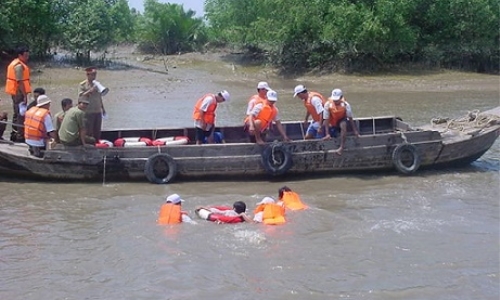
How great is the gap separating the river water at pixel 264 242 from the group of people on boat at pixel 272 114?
0.90 m

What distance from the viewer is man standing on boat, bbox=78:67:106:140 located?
43.2ft

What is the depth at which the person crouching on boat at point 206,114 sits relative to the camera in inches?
527

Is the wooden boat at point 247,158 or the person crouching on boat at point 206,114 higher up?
the person crouching on boat at point 206,114

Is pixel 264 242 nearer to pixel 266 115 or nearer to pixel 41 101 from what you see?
pixel 266 115

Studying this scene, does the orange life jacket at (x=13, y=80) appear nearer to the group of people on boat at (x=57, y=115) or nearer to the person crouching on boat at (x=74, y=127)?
the group of people on boat at (x=57, y=115)

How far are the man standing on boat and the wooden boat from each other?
69 cm

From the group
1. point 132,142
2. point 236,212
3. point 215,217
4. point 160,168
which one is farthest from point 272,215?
point 132,142

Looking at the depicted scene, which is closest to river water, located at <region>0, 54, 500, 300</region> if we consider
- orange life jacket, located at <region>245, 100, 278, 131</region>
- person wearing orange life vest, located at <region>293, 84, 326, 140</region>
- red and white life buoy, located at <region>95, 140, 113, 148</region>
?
red and white life buoy, located at <region>95, 140, 113, 148</region>

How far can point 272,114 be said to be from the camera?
13.3 metres

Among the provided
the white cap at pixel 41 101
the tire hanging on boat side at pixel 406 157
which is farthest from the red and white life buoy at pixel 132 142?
the tire hanging on boat side at pixel 406 157

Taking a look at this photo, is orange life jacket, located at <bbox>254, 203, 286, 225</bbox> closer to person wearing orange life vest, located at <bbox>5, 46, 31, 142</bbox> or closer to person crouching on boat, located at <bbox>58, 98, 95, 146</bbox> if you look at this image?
person crouching on boat, located at <bbox>58, 98, 95, 146</bbox>

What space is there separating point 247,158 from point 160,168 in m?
1.55

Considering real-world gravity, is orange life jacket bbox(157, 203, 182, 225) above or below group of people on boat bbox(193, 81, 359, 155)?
below

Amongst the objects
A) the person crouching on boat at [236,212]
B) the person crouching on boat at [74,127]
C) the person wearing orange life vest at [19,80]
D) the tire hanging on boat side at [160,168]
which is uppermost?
the person wearing orange life vest at [19,80]
